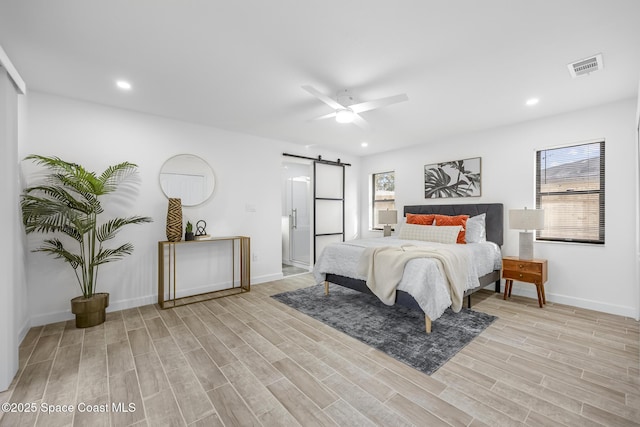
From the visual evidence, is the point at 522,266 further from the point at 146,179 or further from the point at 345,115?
the point at 146,179

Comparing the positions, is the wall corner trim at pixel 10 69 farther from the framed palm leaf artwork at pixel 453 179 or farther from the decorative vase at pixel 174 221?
the framed palm leaf artwork at pixel 453 179

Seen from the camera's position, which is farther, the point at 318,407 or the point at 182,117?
the point at 182,117

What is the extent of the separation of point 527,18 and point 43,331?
5.00 metres

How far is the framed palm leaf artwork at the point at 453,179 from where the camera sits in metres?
4.44

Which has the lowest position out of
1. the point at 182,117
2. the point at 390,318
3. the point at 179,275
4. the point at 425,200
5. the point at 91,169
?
the point at 390,318

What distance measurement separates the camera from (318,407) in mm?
1686

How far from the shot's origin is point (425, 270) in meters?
2.66

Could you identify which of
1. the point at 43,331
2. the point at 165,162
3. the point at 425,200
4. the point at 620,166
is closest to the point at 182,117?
the point at 165,162

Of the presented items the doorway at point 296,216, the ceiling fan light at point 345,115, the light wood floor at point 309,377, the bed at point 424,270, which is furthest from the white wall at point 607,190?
the doorway at point 296,216

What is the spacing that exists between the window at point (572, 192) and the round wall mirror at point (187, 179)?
15.8 feet

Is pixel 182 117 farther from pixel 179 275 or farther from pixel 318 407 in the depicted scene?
pixel 318 407

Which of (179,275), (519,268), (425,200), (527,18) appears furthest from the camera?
(425,200)

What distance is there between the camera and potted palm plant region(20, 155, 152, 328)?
2.72 metres

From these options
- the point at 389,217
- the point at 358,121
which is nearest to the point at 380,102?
the point at 358,121
